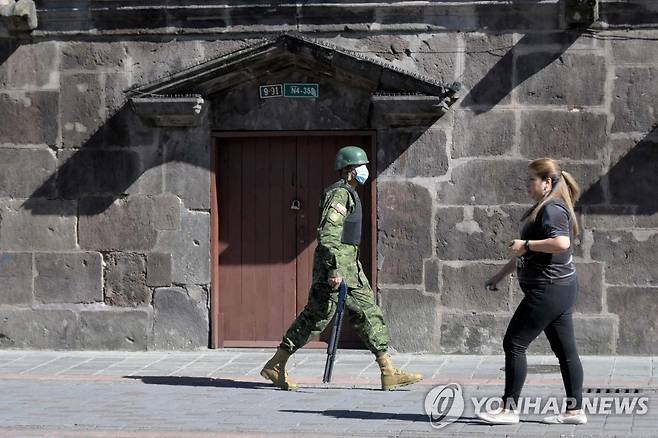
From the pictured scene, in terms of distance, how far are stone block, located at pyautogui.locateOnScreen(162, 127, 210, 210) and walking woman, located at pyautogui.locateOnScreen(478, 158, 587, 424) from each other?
14.9 ft

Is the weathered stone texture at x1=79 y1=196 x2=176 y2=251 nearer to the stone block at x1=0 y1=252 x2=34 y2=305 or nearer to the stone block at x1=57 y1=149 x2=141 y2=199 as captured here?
the stone block at x1=57 y1=149 x2=141 y2=199

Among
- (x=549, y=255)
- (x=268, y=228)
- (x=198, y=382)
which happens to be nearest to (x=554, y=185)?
(x=549, y=255)

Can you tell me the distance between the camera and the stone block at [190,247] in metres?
11.7

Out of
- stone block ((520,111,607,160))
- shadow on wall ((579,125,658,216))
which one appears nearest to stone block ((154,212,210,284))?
stone block ((520,111,607,160))

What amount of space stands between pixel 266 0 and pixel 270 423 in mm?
4931

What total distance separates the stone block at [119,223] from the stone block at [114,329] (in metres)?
0.61

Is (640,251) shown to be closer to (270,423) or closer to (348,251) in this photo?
(348,251)

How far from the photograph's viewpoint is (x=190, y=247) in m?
11.7

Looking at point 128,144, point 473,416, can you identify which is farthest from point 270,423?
point 128,144

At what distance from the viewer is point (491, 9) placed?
1135 centimetres

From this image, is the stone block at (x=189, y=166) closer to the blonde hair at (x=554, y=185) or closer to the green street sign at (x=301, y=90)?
the green street sign at (x=301, y=90)

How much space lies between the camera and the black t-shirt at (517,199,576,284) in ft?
24.6

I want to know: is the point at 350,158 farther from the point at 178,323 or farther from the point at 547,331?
the point at 178,323
